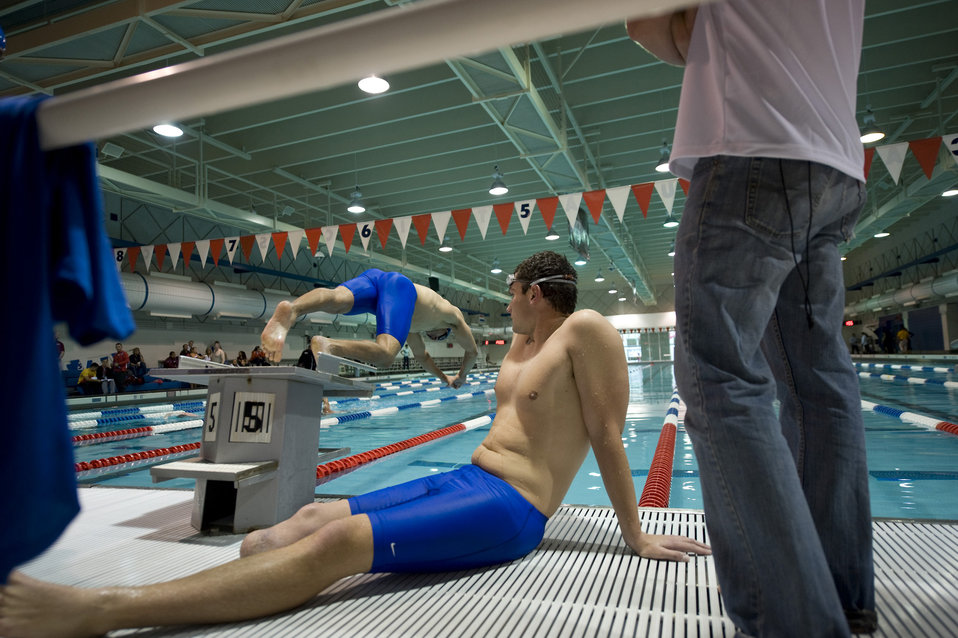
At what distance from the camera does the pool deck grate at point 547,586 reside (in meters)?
1.34

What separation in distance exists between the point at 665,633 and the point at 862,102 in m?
13.5

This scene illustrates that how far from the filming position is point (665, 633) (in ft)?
4.28

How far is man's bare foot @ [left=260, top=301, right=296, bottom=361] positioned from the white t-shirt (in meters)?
2.43

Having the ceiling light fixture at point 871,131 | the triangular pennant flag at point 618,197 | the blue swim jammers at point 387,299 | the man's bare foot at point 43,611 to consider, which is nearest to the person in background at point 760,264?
the man's bare foot at point 43,611

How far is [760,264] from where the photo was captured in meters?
1.12

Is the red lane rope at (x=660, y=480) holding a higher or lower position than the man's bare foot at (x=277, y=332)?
lower

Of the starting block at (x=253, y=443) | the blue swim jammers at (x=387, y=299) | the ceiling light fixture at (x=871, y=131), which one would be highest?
the ceiling light fixture at (x=871, y=131)

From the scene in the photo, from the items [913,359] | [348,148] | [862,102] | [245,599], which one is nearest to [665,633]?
[245,599]

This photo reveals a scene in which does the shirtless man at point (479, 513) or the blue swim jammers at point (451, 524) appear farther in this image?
the blue swim jammers at point (451, 524)

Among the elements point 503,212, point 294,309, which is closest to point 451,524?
point 294,309

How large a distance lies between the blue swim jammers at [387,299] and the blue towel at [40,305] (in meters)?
3.56

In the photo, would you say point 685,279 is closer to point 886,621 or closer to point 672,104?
point 886,621

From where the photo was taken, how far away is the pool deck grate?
134 centimetres

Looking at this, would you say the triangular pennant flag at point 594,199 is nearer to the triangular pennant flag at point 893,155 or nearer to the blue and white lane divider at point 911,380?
the triangular pennant flag at point 893,155
